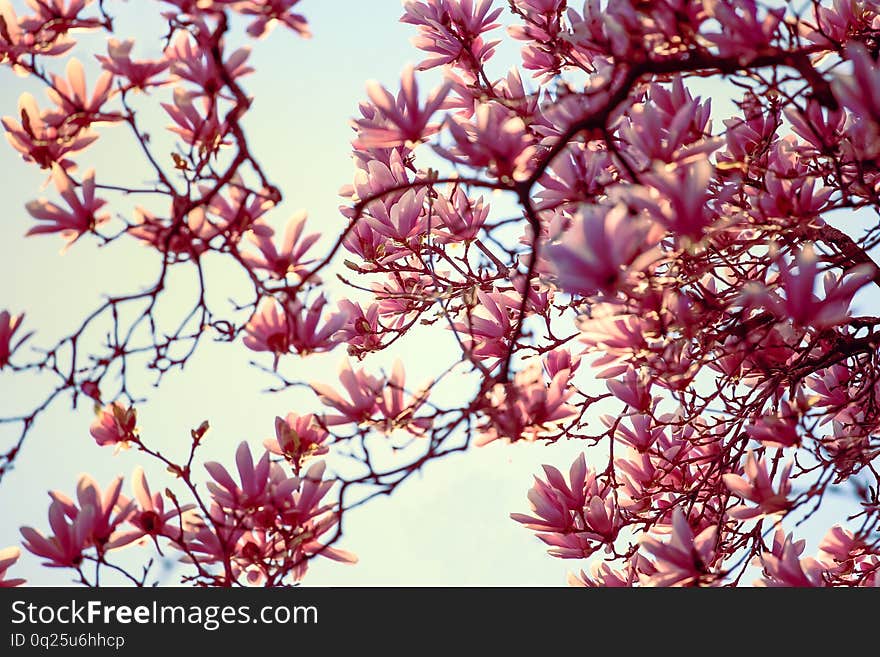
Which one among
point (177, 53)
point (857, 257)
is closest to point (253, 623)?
point (177, 53)

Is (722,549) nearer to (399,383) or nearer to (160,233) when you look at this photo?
(399,383)

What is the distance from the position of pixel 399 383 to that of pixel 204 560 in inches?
22.0

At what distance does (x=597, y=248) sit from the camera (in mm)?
1155

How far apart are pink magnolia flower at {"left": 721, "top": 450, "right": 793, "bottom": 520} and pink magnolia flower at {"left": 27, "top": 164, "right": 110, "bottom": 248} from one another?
1363 millimetres

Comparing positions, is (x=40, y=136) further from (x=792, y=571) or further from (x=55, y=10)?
Answer: (x=792, y=571)

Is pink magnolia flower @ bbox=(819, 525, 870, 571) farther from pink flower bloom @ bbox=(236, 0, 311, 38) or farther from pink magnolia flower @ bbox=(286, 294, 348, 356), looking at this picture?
pink flower bloom @ bbox=(236, 0, 311, 38)

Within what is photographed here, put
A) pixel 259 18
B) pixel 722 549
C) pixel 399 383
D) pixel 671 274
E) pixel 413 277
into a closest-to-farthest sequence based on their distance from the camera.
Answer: pixel 259 18
pixel 399 383
pixel 671 274
pixel 722 549
pixel 413 277

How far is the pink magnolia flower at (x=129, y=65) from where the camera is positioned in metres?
1.57

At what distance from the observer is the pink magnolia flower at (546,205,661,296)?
1.15 metres

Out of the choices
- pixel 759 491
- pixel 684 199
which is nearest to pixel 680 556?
pixel 759 491

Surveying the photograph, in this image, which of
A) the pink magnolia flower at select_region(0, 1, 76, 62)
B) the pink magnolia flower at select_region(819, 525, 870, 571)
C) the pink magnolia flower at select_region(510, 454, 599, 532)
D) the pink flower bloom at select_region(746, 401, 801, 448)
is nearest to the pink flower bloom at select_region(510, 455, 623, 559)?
the pink magnolia flower at select_region(510, 454, 599, 532)

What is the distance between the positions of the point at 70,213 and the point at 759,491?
147 centimetres

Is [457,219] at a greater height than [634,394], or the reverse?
[457,219]

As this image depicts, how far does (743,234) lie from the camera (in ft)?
7.20
